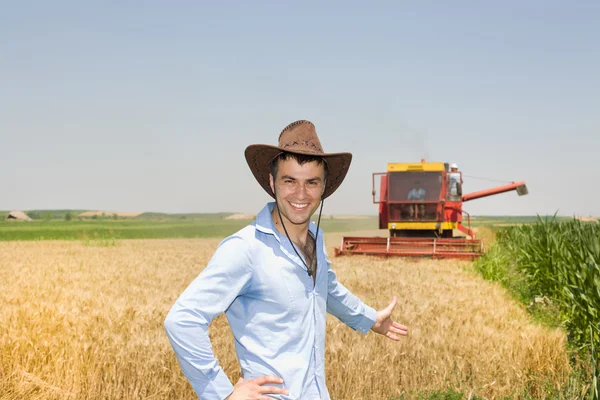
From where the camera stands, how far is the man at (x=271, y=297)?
80.0 inches

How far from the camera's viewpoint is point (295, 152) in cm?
221

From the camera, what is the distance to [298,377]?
86.1 inches

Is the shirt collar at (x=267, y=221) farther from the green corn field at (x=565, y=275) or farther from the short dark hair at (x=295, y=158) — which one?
the green corn field at (x=565, y=275)

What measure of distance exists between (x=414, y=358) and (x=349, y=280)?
223 inches

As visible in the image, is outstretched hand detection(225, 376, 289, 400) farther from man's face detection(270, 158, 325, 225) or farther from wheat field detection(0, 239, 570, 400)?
wheat field detection(0, 239, 570, 400)

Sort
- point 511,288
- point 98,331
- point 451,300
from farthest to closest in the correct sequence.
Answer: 1. point 511,288
2. point 451,300
3. point 98,331

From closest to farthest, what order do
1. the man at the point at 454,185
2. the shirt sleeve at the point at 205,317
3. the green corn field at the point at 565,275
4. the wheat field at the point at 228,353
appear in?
the shirt sleeve at the point at 205,317 → the wheat field at the point at 228,353 → the green corn field at the point at 565,275 → the man at the point at 454,185

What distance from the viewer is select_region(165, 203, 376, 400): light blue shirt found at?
2.02m

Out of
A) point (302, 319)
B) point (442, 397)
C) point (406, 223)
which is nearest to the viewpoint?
point (302, 319)

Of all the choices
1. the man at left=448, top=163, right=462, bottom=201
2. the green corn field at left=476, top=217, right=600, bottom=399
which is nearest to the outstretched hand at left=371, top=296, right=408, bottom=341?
the green corn field at left=476, top=217, right=600, bottom=399

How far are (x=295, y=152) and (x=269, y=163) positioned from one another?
0.79 feet

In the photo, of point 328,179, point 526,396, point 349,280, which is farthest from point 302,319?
point 349,280

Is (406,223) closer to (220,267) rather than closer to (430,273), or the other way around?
(430,273)

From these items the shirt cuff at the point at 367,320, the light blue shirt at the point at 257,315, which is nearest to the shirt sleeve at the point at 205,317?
the light blue shirt at the point at 257,315
